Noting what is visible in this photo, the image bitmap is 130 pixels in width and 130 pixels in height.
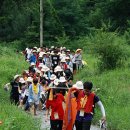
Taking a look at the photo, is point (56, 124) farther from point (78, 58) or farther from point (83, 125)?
point (78, 58)

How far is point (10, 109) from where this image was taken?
44.2 feet

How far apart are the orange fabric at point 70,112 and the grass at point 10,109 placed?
0.70 metres

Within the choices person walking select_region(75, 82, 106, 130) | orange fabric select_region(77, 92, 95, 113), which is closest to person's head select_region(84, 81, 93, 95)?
person walking select_region(75, 82, 106, 130)

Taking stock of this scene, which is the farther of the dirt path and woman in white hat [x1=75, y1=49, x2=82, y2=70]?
woman in white hat [x1=75, y1=49, x2=82, y2=70]

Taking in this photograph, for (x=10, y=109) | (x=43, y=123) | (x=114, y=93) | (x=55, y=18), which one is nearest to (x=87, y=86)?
(x=10, y=109)

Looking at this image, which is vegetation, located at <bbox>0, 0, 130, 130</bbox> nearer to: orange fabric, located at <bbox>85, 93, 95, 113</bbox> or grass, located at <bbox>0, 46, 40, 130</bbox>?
grass, located at <bbox>0, 46, 40, 130</bbox>

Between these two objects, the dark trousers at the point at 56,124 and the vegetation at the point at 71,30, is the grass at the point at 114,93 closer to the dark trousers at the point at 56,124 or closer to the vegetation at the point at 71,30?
the vegetation at the point at 71,30

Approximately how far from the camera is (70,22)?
1993 inches

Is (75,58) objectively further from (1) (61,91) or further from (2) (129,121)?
(1) (61,91)

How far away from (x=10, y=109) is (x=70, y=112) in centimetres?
224

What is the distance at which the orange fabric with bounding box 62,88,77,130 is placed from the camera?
1182 cm

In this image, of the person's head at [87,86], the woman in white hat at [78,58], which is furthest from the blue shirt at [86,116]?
the woman in white hat at [78,58]

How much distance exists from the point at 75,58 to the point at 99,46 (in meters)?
2.14

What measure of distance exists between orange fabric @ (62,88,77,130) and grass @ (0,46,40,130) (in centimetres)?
70
